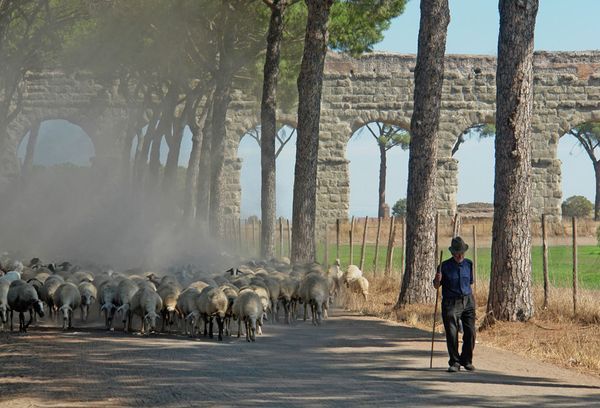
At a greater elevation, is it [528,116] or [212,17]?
[212,17]

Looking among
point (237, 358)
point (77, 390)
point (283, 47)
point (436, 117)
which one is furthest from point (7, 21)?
point (77, 390)

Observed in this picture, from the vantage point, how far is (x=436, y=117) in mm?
20891

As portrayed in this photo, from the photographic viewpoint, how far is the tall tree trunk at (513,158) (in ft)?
57.8

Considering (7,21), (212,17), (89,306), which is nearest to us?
(89,306)

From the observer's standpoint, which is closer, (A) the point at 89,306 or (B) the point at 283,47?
(A) the point at 89,306

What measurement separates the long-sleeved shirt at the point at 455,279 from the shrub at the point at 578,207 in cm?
5350

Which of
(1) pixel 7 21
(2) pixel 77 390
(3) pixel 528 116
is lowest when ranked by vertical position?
(2) pixel 77 390

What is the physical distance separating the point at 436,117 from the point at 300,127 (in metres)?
4.90

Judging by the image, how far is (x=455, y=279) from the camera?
1329 centimetres

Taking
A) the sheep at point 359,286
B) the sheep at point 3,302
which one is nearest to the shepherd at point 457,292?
the sheep at point 3,302

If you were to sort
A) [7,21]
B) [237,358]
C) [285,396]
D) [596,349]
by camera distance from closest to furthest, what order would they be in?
[285,396]
[237,358]
[596,349]
[7,21]

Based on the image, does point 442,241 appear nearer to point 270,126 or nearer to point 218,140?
point 218,140

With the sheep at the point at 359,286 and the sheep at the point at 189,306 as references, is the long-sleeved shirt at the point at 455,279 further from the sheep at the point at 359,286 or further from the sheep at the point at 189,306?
the sheep at the point at 359,286

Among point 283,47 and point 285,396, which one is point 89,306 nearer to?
point 285,396
